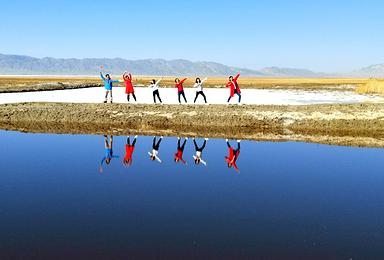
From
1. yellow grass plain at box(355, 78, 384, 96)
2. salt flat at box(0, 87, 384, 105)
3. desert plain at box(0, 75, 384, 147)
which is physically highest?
yellow grass plain at box(355, 78, 384, 96)

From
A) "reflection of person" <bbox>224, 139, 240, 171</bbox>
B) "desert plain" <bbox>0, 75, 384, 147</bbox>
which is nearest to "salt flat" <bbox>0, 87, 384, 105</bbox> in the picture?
"desert plain" <bbox>0, 75, 384, 147</bbox>

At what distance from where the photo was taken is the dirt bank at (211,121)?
15289 millimetres

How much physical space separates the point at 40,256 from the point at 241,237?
267 cm

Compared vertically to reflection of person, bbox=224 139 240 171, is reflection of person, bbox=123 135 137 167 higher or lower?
lower

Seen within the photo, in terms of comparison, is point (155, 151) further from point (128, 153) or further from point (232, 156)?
point (232, 156)

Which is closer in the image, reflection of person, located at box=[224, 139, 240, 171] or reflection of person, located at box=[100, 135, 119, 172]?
reflection of person, located at box=[224, 139, 240, 171]

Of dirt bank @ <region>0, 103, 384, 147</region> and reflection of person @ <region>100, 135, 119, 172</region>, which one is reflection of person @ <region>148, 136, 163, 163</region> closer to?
reflection of person @ <region>100, 135, 119, 172</region>

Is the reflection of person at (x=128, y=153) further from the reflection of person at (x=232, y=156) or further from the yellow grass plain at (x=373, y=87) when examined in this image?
the yellow grass plain at (x=373, y=87)

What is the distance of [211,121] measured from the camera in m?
17.1

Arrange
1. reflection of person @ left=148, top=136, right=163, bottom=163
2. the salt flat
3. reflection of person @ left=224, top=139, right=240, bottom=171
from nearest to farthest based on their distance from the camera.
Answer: reflection of person @ left=224, top=139, right=240, bottom=171 → reflection of person @ left=148, top=136, right=163, bottom=163 → the salt flat

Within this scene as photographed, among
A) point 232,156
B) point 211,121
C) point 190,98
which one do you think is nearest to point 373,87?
point 190,98

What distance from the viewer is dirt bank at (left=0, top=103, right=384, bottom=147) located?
15289 millimetres

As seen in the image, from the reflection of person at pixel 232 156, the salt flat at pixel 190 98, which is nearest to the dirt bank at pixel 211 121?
the reflection of person at pixel 232 156

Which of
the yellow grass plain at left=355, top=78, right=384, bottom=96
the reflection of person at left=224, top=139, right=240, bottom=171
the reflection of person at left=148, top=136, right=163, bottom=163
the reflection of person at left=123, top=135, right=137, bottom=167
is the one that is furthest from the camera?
the yellow grass plain at left=355, top=78, right=384, bottom=96
